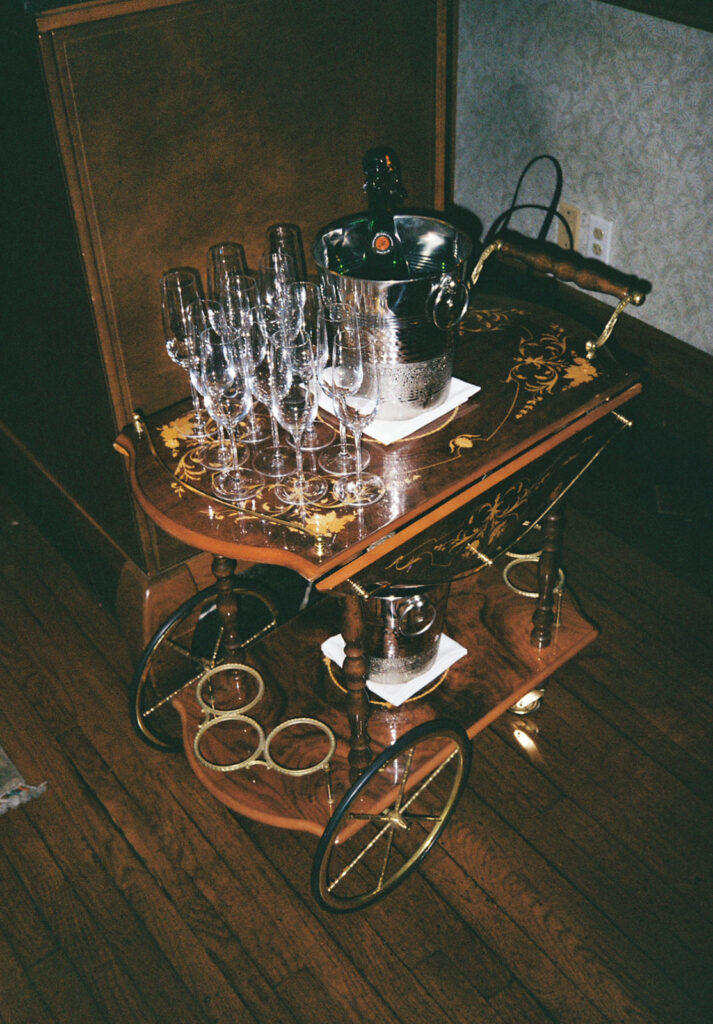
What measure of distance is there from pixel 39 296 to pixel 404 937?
1461 millimetres

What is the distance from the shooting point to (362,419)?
4.86 feet

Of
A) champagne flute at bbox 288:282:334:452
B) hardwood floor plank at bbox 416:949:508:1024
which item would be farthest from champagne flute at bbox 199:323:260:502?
hardwood floor plank at bbox 416:949:508:1024

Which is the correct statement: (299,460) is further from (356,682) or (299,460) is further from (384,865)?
(384,865)

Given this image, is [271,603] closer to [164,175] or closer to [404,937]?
[404,937]

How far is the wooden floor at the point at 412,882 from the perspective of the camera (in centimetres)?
163

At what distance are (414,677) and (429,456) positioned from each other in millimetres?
531

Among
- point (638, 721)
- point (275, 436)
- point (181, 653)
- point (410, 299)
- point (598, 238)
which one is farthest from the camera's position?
point (598, 238)

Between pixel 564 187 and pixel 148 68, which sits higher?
pixel 148 68

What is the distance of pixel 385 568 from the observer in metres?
1.45

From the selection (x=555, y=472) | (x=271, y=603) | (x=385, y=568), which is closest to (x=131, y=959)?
(x=271, y=603)

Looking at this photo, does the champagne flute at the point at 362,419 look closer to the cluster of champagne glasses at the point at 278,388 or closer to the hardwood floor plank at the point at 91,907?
the cluster of champagne glasses at the point at 278,388

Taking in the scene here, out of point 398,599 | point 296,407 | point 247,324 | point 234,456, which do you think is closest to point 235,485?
point 234,456

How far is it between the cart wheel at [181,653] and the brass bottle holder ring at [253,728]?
2.3 inches

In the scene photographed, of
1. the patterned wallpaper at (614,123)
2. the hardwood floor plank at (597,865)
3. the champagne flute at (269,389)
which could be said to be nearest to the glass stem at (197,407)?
the champagne flute at (269,389)
